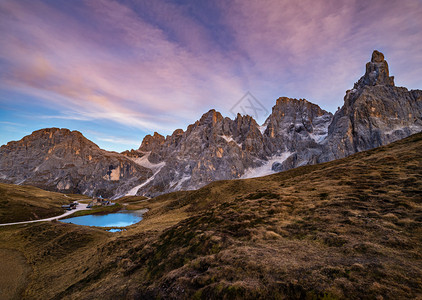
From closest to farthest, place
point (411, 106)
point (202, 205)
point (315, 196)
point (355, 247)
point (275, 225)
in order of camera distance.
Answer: point (355, 247) < point (275, 225) < point (315, 196) < point (202, 205) < point (411, 106)

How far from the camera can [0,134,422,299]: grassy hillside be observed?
316 inches

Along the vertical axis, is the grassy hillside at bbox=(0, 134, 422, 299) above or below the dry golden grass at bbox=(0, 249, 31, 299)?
above

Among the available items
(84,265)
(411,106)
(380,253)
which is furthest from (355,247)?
(411,106)

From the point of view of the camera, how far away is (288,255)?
11.2 meters

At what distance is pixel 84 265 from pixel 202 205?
36985 mm

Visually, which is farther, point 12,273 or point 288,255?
point 12,273

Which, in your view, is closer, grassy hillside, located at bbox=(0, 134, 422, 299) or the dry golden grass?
grassy hillside, located at bbox=(0, 134, 422, 299)

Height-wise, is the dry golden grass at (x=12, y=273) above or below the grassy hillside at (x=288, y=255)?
below

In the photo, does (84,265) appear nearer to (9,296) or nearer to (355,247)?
(9,296)

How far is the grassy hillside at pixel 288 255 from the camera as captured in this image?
26.3ft

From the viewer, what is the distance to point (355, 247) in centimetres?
1074

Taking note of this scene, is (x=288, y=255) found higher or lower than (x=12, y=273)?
higher

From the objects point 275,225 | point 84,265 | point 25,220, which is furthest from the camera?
point 25,220

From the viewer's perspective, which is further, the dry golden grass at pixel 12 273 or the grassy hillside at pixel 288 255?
the dry golden grass at pixel 12 273
